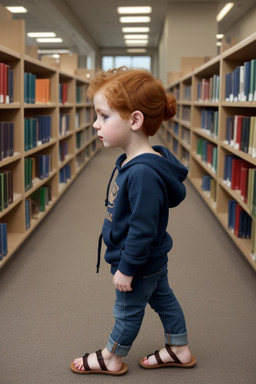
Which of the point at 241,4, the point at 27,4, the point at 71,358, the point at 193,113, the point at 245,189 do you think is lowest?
the point at 71,358

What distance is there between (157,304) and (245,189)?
1.83m

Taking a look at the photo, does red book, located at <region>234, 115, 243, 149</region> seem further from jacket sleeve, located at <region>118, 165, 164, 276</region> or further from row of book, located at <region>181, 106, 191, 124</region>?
row of book, located at <region>181, 106, 191, 124</region>

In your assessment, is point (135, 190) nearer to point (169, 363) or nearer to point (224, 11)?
point (169, 363)

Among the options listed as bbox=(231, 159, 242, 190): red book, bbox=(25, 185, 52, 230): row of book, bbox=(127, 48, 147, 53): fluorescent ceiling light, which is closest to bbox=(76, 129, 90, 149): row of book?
bbox=(25, 185, 52, 230): row of book

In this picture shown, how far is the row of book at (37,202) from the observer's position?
381cm

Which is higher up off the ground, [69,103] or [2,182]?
[69,103]

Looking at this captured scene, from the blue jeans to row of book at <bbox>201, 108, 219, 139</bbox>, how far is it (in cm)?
315

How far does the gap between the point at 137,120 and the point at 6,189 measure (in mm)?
1809

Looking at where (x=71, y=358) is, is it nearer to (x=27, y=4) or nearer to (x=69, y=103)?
(x=69, y=103)

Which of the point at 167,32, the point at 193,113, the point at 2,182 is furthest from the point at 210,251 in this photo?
the point at 167,32

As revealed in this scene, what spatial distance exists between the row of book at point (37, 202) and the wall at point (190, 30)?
918 centimetres

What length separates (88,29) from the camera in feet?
54.9

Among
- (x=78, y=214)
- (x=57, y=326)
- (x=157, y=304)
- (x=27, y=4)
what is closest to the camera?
(x=157, y=304)

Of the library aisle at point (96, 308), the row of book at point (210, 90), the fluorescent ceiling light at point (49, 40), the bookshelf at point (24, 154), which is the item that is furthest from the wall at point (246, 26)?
the library aisle at point (96, 308)
